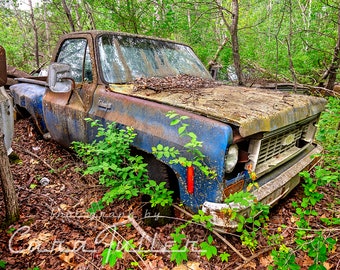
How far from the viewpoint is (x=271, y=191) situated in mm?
2223

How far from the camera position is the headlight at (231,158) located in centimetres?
196

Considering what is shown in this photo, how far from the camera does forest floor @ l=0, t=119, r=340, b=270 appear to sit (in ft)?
6.93

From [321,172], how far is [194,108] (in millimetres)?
1242

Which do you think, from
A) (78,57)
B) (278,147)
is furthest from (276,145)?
(78,57)

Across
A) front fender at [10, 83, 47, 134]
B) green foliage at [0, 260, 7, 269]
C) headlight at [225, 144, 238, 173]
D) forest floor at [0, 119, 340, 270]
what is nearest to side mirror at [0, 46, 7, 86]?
forest floor at [0, 119, 340, 270]

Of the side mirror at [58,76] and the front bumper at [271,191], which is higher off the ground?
the side mirror at [58,76]

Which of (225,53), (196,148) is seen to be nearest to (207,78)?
(196,148)

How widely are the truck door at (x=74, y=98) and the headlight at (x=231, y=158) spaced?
1803 millimetres

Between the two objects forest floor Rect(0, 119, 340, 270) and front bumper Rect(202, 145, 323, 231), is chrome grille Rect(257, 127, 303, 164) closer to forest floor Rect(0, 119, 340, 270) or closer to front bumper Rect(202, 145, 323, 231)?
front bumper Rect(202, 145, 323, 231)

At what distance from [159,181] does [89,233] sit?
0.85 meters

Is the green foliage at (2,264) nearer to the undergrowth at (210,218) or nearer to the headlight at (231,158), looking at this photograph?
the undergrowth at (210,218)

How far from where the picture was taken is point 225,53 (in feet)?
24.7

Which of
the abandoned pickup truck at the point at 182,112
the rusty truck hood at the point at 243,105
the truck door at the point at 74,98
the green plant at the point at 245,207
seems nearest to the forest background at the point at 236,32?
the abandoned pickup truck at the point at 182,112

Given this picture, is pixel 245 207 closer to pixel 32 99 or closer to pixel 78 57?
pixel 78 57
